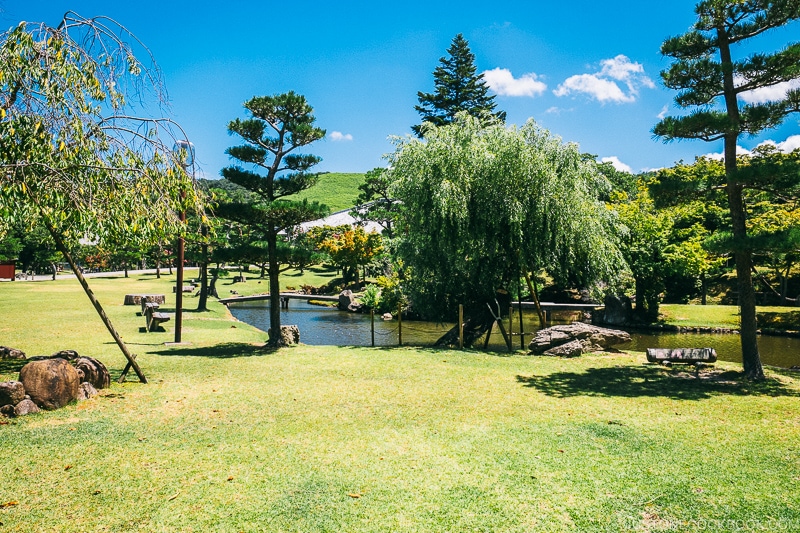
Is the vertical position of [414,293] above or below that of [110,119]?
below

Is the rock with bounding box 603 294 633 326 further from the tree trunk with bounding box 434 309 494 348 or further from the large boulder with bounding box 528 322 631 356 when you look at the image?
the tree trunk with bounding box 434 309 494 348

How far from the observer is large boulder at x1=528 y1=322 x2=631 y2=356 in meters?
14.2

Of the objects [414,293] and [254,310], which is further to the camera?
[254,310]

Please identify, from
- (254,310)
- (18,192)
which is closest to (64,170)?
(18,192)

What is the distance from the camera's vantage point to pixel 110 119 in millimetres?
7535

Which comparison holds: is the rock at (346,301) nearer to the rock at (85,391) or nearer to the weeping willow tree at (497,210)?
the weeping willow tree at (497,210)

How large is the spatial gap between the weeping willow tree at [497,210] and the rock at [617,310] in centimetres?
934

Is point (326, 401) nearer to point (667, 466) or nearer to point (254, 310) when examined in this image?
point (667, 466)

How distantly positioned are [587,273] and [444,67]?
28.7 meters

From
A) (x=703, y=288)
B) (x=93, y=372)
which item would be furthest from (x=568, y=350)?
(x=703, y=288)

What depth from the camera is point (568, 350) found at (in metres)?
13.7

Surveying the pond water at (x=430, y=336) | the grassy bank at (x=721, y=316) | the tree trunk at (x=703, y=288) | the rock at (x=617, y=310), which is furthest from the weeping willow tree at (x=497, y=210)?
the tree trunk at (x=703, y=288)

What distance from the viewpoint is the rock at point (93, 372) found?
28.5 ft

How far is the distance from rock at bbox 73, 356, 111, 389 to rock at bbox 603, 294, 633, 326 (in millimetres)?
22552
